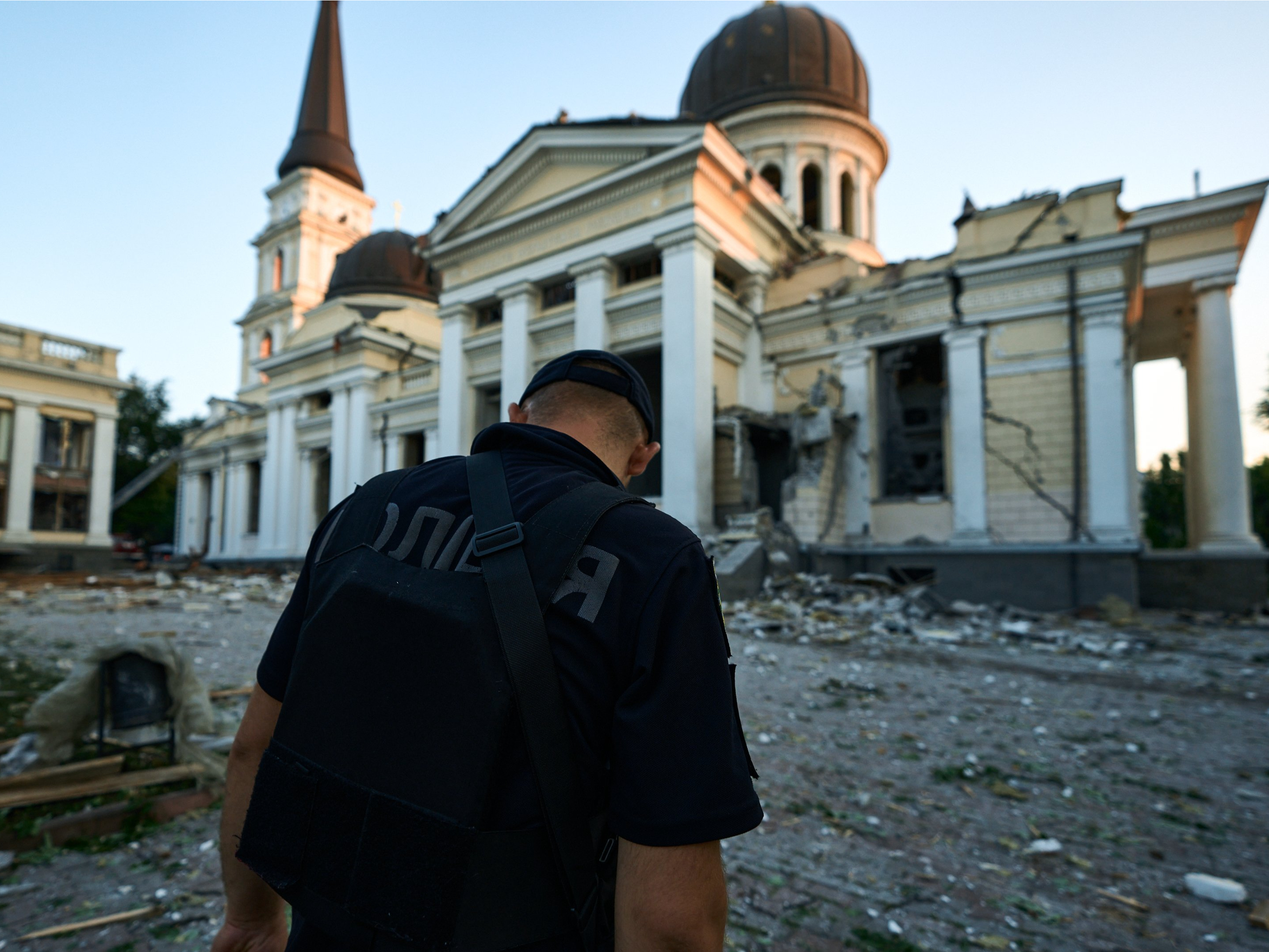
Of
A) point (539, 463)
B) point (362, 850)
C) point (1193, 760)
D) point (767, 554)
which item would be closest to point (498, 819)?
point (362, 850)

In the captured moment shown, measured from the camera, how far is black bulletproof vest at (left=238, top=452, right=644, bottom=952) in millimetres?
967

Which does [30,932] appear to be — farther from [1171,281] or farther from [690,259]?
[1171,281]

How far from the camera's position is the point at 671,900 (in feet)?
3.02

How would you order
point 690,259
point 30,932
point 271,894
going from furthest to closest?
1. point 690,259
2. point 30,932
3. point 271,894

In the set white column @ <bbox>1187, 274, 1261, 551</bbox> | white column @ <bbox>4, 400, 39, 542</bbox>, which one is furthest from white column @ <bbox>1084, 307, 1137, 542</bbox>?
white column @ <bbox>4, 400, 39, 542</bbox>

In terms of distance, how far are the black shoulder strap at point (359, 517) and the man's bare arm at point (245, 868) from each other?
325 mm

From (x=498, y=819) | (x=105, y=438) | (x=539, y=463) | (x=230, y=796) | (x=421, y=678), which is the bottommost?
(x=230, y=796)

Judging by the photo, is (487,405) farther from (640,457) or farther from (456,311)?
(640,457)

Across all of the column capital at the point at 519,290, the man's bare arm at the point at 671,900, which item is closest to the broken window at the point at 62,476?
the column capital at the point at 519,290

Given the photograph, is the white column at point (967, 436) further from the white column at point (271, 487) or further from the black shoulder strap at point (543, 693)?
the white column at point (271, 487)

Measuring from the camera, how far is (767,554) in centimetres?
1202

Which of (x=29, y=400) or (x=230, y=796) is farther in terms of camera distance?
(x=29, y=400)

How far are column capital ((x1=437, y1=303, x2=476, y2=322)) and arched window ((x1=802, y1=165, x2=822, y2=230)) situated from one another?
11.7m

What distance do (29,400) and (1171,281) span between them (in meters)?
33.3
